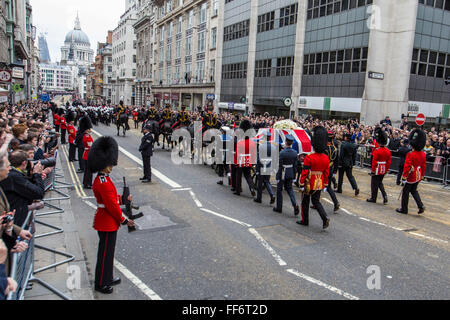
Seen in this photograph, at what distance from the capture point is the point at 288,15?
36688 millimetres

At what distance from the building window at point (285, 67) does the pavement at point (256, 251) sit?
27525 mm

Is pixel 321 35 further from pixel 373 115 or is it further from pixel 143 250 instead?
pixel 143 250

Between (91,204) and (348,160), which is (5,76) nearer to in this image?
(91,204)

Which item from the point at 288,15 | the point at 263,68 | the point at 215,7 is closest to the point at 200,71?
the point at 215,7

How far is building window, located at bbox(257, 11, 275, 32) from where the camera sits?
39.4 m

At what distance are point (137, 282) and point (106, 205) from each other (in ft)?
4.29

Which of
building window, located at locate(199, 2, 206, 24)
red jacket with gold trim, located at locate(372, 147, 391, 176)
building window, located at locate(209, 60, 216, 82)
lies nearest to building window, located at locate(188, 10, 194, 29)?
building window, located at locate(199, 2, 206, 24)

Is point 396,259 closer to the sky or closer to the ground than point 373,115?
closer to the ground

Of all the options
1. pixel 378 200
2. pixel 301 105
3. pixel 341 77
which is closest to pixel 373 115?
pixel 341 77

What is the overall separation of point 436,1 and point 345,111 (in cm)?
1049

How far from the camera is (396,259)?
22.0ft

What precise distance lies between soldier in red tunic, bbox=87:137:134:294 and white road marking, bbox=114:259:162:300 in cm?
36

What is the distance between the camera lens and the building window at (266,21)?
39406 mm
